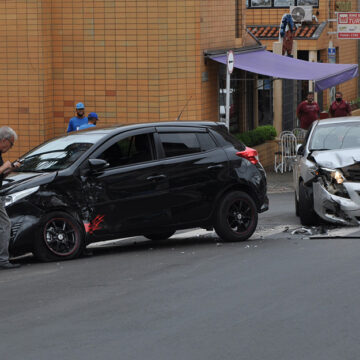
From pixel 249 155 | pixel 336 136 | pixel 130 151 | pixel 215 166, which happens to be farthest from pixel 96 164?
pixel 336 136

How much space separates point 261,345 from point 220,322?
0.77 metres

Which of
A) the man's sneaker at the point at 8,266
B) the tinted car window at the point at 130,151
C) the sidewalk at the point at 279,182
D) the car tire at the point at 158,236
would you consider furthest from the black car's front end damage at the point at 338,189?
the sidewalk at the point at 279,182

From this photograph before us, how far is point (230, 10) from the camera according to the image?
76.8 feet

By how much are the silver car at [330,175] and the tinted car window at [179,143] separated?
2.25 metres

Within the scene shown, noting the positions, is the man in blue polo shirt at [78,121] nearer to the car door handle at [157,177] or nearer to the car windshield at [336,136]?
the car windshield at [336,136]

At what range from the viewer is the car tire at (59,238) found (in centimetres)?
1109

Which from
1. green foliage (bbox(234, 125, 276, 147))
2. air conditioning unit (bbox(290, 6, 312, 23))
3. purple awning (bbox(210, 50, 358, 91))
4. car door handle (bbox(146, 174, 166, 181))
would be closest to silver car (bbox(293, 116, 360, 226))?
car door handle (bbox(146, 174, 166, 181))

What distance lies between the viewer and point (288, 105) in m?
31.5

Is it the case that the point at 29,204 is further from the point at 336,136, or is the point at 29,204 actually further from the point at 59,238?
the point at 336,136

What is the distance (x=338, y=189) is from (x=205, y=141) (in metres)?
2.22

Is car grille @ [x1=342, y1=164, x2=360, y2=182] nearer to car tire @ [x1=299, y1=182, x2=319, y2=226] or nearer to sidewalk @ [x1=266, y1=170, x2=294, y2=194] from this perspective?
car tire @ [x1=299, y1=182, x2=319, y2=226]

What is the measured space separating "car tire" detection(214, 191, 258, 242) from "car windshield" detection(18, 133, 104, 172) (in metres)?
1.83

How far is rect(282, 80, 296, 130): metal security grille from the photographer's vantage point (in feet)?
102

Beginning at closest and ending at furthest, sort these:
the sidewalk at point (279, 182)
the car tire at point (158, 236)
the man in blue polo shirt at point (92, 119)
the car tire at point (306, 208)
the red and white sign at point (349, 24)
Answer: the car tire at point (158, 236), the car tire at point (306, 208), the man in blue polo shirt at point (92, 119), the sidewalk at point (279, 182), the red and white sign at point (349, 24)
